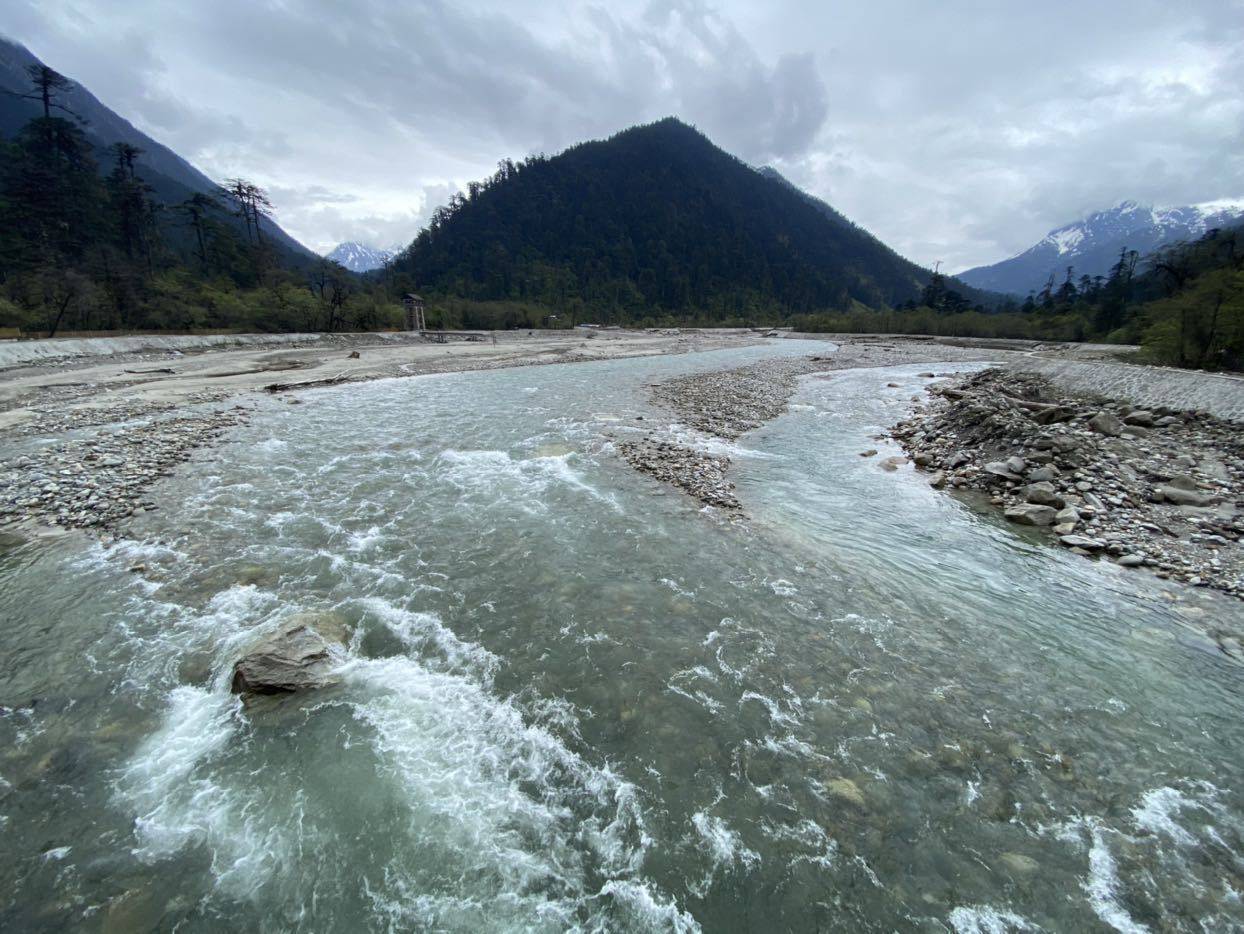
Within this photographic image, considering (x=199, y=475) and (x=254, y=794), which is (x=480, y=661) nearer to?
(x=254, y=794)

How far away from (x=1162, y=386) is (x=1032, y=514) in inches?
800

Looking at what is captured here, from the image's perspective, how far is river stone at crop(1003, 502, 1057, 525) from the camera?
10.9 meters

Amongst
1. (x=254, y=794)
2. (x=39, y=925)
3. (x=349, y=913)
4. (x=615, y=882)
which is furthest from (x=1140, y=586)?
(x=39, y=925)

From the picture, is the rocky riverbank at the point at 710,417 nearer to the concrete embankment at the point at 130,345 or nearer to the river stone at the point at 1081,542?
the river stone at the point at 1081,542

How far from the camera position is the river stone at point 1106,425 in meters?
16.1

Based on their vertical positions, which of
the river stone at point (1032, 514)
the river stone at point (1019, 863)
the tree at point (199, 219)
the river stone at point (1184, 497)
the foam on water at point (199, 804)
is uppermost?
the tree at point (199, 219)

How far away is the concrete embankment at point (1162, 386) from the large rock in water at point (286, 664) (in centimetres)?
2734

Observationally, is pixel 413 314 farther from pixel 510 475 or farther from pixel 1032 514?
pixel 1032 514

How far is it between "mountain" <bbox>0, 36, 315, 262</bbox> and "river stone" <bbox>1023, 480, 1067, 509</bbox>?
11149 cm

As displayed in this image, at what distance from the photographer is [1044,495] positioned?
11633 mm

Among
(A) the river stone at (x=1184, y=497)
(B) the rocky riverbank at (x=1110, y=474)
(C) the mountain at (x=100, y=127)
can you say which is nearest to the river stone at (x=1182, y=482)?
(B) the rocky riverbank at (x=1110, y=474)

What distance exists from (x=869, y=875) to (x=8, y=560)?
13.5 meters

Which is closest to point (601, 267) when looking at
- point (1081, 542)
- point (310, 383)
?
point (310, 383)

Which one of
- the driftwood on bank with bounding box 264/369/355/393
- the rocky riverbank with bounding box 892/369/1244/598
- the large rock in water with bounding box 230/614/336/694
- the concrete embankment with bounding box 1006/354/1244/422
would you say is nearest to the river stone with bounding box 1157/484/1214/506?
the rocky riverbank with bounding box 892/369/1244/598
